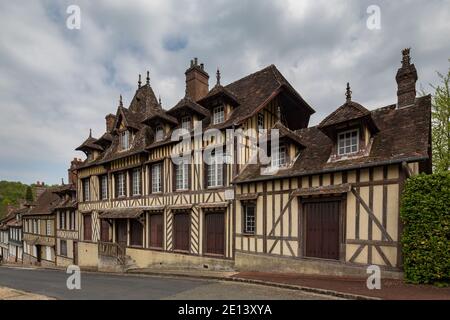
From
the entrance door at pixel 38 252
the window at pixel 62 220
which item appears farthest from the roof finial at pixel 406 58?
the entrance door at pixel 38 252

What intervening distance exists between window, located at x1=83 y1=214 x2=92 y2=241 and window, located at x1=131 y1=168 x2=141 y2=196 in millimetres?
5468

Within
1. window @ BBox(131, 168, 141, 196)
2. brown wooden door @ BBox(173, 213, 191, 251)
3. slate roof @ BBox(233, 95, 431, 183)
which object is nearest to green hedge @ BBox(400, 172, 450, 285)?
slate roof @ BBox(233, 95, 431, 183)

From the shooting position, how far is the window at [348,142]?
8677 millimetres

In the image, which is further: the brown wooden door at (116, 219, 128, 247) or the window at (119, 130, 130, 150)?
the window at (119, 130, 130, 150)

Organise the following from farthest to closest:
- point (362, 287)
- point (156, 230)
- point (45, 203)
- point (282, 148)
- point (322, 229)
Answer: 1. point (45, 203)
2. point (156, 230)
3. point (282, 148)
4. point (322, 229)
5. point (362, 287)

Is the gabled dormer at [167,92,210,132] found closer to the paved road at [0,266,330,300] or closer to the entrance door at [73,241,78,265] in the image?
the paved road at [0,266,330,300]

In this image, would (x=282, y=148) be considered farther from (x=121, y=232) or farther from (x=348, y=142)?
(x=121, y=232)

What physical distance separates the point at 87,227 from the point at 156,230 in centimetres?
754

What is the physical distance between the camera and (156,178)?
46.9 feet

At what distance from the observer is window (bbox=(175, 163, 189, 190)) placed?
42.2 feet

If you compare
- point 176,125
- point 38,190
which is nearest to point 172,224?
point 176,125

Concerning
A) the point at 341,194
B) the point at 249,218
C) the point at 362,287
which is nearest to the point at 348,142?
the point at 341,194
